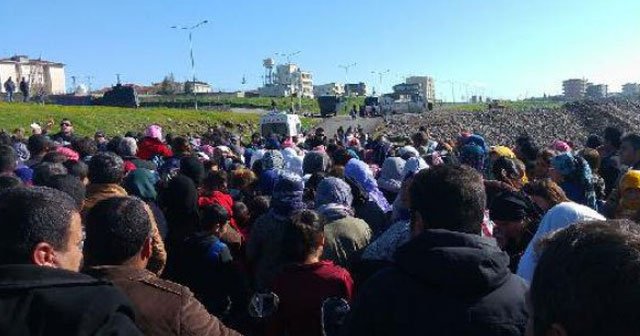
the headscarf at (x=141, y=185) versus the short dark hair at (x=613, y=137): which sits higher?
the short dark hair at (x=613, y=137)

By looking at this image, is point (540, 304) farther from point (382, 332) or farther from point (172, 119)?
point (172, 119)

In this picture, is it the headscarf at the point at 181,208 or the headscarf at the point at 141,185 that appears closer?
the headscarf at the point at 181,208

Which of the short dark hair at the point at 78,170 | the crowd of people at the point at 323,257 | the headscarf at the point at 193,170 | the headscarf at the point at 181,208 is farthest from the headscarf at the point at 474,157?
the short dark hair at the point at 78,170

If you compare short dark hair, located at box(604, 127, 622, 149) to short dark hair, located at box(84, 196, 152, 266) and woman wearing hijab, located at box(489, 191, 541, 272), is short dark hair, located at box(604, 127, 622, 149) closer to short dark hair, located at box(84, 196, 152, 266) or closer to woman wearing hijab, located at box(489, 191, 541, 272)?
woman wearing hijab, located at box(489, 191, 541, 272)

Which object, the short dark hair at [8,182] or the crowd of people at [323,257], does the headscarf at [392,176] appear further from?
the short dark hair at [8,182]

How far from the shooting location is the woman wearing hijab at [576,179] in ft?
21.7

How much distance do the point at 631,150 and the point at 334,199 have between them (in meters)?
4.45

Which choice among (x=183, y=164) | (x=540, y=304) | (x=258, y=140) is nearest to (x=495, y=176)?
(x=183, y=164)

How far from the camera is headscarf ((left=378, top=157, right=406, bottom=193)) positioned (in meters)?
8.28

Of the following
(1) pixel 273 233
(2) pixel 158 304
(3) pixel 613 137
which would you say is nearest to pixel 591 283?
(2) pixel 158 304

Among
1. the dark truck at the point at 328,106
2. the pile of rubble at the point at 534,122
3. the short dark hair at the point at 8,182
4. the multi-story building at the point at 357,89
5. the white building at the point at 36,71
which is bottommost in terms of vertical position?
the pile of rubble at the point at 534,122

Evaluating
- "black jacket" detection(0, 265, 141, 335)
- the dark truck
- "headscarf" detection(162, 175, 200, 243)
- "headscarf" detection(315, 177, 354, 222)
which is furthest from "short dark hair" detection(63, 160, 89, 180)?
the dark truck

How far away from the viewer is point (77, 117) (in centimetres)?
3388

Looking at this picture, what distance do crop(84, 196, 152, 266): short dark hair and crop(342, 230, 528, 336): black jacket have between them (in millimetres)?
1214
